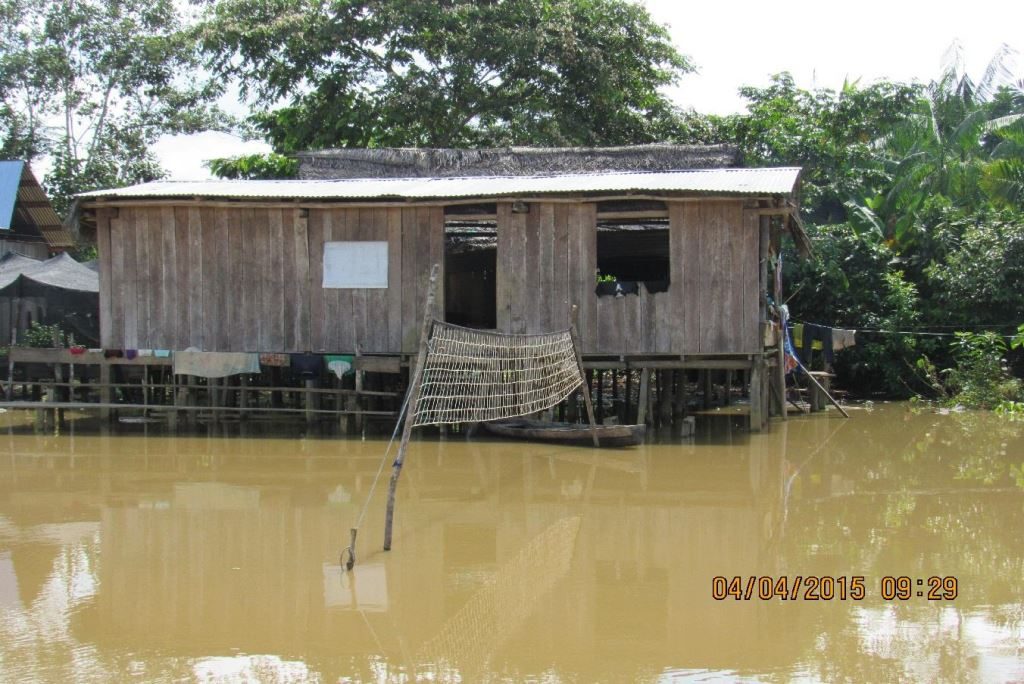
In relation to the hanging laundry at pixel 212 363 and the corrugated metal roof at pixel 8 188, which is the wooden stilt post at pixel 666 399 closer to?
the hanging laundry at pixel 212 363

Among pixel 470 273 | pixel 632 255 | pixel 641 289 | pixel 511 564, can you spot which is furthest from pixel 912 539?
pixel 470 273

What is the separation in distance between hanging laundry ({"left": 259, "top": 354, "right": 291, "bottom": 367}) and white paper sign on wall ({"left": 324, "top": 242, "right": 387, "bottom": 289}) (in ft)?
3.51

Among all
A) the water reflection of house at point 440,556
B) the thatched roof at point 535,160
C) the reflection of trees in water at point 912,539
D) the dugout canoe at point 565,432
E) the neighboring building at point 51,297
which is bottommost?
the reflection of trees in water at point 912,539

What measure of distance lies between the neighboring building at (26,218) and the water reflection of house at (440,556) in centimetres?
909

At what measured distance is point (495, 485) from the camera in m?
10.1

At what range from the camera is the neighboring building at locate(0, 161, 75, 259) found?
18531mm

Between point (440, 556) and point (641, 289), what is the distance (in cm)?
630

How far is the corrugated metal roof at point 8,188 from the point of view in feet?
60.5

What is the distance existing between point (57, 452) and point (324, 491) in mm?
4183

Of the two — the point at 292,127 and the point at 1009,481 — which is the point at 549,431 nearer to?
the point at 1009,481

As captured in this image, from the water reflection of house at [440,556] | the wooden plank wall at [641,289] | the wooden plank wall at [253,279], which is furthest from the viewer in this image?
the wooden plank wall at [253,279]

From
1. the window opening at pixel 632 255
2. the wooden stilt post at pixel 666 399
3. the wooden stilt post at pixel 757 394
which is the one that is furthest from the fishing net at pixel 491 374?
the wooden stilt post at pixel 666 399

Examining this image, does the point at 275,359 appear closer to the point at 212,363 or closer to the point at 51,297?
the point at 212,363
